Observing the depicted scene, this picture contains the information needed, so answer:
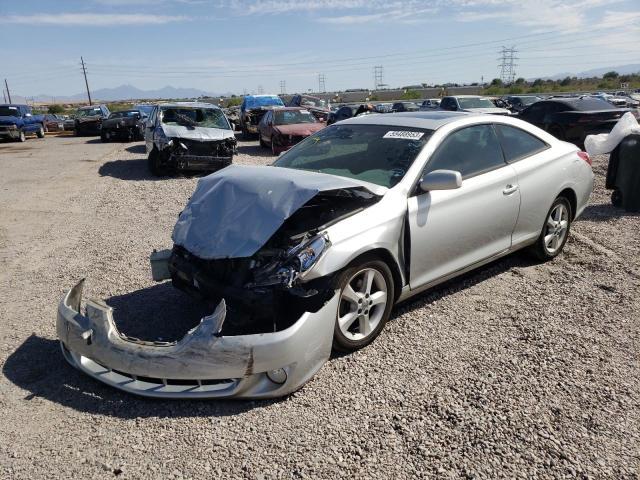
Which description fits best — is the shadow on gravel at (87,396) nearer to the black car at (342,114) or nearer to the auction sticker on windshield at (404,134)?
the auction sticker on windshield at (404,134)

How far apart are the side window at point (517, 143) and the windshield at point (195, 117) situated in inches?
348

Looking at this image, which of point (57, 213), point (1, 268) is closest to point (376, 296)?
point (1, 268)

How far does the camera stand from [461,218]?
4090 mm

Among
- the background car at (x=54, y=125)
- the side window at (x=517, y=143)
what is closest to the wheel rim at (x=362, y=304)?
the side window at (x=517, y=143)

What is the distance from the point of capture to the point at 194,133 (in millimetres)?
11688

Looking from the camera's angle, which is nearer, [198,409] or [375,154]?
[198,409]

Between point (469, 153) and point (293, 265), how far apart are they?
214 cm

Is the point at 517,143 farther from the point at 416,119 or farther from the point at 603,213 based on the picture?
the point at 603,213

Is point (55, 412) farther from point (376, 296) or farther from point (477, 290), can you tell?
point (477, 290)

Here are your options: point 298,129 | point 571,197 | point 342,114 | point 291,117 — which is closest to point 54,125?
point 342,114

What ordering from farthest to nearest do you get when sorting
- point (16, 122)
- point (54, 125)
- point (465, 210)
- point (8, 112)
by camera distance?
point (54, 125) < point (8, 112) < point (16, 122) < point (465, 210)

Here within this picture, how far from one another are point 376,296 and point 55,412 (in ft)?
7.14

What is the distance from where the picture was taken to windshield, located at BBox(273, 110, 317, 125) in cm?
1620

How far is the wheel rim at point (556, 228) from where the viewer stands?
17.1 feet
